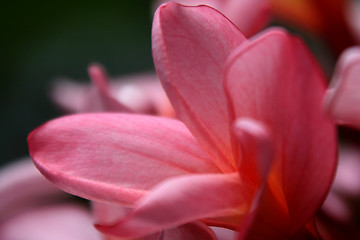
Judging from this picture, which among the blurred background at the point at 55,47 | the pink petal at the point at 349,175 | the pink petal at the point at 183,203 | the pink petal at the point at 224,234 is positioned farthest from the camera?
the blurred background at the point at 55,47

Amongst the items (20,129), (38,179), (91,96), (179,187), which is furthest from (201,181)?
(20,129)

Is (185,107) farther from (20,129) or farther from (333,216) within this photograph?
(20,129)

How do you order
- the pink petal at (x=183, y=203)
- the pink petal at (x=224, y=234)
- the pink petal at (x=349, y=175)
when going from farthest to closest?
the pink petal at (x=349, y=175)
the pink petal at (x=224, y=234)
the pink petal at (x=183, y=203)

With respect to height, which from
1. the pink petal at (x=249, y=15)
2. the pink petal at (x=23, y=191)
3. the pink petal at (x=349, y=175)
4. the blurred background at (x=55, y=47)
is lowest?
the blurred background at (x=55, y=47)

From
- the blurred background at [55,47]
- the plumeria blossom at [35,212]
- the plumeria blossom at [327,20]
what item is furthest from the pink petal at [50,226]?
the blurred background at [55,47]

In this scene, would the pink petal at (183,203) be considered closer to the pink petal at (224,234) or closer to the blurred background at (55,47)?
the pink petal at (224,234)

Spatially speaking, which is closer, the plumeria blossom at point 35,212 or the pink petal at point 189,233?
the pink petal at point 189,233
